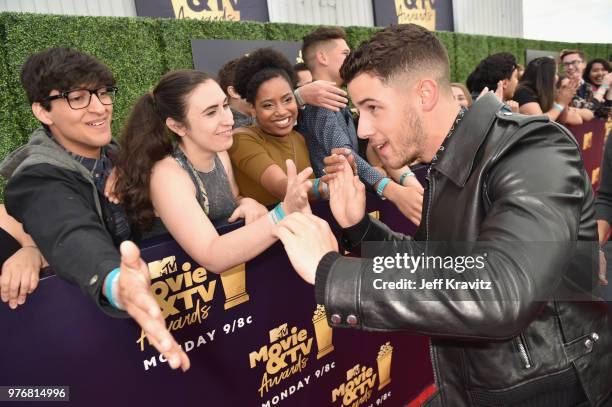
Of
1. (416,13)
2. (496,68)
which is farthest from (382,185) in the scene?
(416,13)

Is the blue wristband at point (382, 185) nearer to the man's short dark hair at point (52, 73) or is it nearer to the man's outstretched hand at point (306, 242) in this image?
the man's outstretched hand at point (306, 242)

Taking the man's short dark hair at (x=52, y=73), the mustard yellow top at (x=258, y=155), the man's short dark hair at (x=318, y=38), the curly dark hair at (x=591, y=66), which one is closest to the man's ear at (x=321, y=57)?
the man's short dark hair at (x=318, y=38)

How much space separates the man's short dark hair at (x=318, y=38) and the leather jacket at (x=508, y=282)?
222cm

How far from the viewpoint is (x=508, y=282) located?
35.8 inches

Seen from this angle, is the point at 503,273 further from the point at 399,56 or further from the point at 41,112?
the point at 41,112

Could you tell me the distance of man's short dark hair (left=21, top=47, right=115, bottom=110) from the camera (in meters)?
1.85

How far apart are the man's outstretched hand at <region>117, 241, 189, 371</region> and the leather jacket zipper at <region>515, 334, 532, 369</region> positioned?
0.97 metres

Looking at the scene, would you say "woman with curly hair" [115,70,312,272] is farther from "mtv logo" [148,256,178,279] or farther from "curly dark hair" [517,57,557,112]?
"curly dark hair" [517,57,557,112]

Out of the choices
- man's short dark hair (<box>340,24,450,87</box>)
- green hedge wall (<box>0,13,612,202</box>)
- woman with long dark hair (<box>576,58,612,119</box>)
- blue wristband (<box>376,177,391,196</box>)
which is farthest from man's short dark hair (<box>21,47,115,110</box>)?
woman with long dark hair (<box>576,58,612,119</box>)

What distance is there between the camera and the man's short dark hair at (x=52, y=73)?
1.85 m

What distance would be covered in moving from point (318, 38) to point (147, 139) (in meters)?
1.93

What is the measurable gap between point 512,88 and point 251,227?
4.80 m

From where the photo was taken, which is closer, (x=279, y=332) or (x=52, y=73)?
(x=52, y=73)

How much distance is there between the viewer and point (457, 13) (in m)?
15.2
